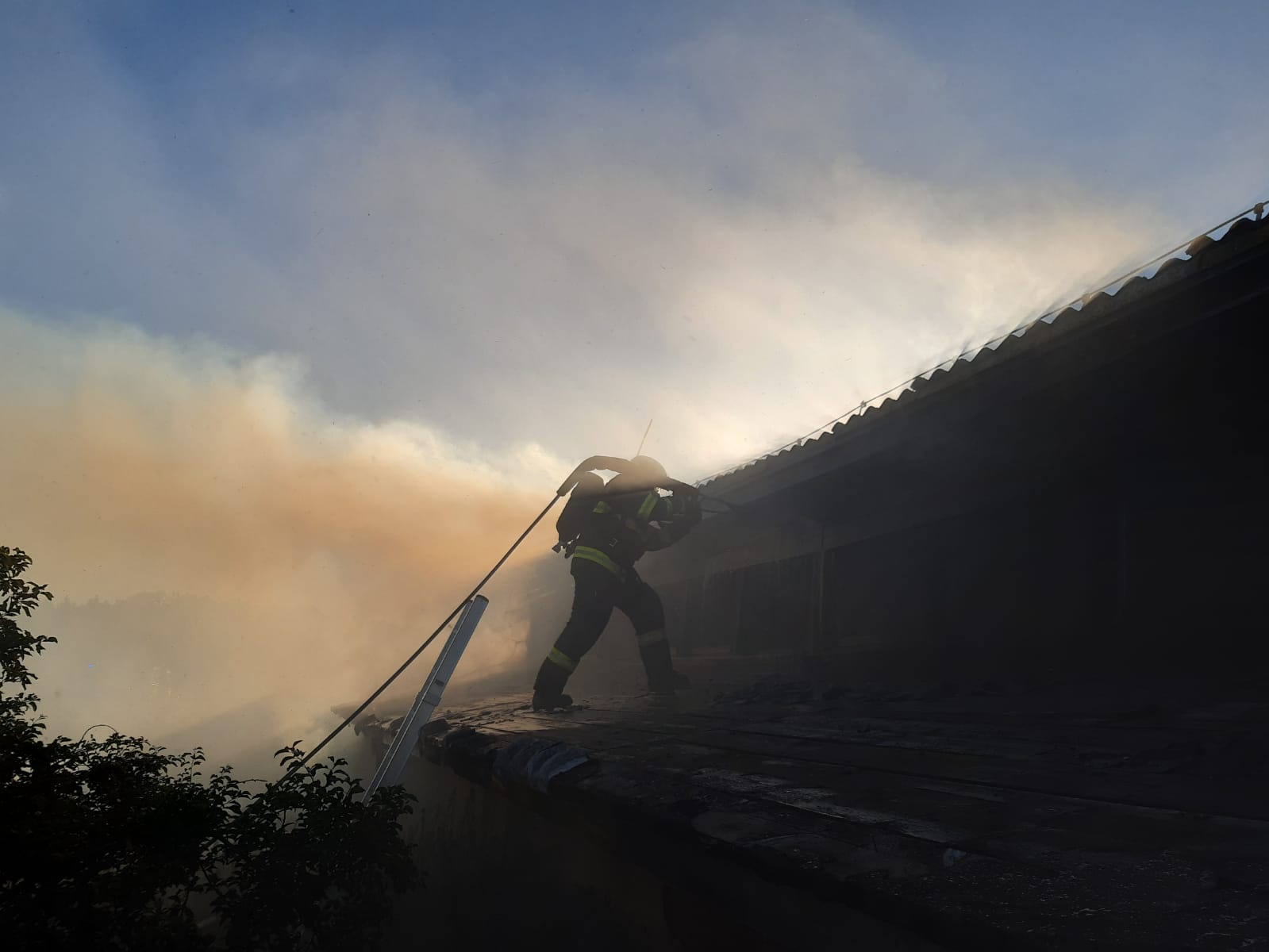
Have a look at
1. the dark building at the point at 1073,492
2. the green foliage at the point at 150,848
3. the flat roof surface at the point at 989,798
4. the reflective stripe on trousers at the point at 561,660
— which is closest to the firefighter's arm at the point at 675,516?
the dark building at the point at 1073,492

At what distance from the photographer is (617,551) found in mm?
7016

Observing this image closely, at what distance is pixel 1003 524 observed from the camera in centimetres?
518

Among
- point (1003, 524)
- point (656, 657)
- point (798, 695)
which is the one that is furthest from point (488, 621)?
point (1003, 524)

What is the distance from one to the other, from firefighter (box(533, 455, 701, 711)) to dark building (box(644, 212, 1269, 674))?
1.09 meters

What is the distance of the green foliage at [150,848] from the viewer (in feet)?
8.04

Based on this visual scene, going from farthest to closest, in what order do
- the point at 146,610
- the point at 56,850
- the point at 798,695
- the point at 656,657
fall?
the point at 146,610
the point at 656,657
the point at 798,695
the point at 56,850

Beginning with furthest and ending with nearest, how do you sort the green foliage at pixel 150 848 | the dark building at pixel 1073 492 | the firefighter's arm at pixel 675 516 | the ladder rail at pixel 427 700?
the firefighter's arm at pixel 675 516
the ladder rail at pixel 427 700
the dark building at pixel 1073 492
the green foliage at pixel 150 848

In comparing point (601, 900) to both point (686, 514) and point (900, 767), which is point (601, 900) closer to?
point (900, 767)

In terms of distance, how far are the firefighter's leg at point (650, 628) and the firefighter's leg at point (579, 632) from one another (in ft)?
0.66

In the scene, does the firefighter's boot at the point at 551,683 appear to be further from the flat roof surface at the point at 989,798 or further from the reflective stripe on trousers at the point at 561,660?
the flat roof surface at the point at 989,798

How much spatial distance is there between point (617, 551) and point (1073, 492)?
150 inches

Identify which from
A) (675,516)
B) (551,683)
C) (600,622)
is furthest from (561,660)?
(675,516)

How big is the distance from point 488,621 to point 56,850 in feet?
51.6

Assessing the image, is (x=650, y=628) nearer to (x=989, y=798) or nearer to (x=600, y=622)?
(x=600, y=622)
